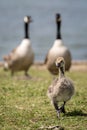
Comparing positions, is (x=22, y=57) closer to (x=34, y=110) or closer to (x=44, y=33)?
(x=34, y=110)

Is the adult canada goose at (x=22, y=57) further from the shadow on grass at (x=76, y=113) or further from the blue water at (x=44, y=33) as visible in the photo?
the blue water at (x=44, y=33)

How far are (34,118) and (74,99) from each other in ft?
6.40

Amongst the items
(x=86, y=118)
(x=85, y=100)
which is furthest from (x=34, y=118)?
(x=85, y=100)

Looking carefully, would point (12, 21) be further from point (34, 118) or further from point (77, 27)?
point (34, 118)

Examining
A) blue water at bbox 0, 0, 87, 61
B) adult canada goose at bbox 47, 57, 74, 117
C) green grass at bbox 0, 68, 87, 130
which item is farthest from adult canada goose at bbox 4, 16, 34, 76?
blue water at bbox 0, 0, 87, 61

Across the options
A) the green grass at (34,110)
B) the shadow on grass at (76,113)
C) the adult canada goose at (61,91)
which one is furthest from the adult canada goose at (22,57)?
the adult canada goose at (61,91)

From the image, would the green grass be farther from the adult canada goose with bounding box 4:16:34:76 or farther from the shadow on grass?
the adult canada goose with bounding box 4:16:34:76

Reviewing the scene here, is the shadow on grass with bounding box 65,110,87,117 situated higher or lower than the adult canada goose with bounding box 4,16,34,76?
higher

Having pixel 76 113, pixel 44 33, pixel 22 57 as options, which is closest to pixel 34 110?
pixel 76 113

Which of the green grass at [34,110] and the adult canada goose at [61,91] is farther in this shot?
the adult canada goose at [61,91]

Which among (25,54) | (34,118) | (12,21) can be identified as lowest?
(12,21)

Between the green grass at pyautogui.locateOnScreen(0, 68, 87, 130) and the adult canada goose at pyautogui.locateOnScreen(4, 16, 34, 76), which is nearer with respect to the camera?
the green grass at pyautogui.locateOnScreen(0, 68, 87, 130)

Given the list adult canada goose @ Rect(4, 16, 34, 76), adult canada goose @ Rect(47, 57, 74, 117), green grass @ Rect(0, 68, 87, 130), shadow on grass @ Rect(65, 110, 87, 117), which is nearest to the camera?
green grass @ Rect(0, 68, 87, 130)

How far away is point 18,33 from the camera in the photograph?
39625mm
